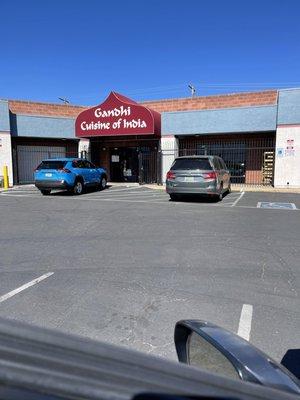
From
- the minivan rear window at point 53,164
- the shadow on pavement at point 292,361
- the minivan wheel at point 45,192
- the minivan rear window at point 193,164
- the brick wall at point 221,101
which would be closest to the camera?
the shadow on pavement at point 292,361

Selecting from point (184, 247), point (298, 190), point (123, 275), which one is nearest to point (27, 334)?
point (123, 275)

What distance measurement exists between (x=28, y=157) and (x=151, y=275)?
21.8 meters

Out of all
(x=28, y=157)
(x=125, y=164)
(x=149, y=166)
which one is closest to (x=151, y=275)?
(x=149, y=166)

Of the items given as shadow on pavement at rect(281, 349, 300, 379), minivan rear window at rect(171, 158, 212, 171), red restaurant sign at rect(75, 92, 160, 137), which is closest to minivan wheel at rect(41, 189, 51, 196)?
red restaurant sign at rect(75, 92, 160, 137)

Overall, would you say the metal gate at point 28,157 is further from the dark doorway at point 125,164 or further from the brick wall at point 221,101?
the brick wall at point 221,101

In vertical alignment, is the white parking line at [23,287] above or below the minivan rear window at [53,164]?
below

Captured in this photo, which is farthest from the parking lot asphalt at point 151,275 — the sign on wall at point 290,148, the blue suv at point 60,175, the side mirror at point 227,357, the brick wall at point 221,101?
the brick wall at point 221,101

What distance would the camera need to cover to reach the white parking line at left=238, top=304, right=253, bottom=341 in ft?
12.8

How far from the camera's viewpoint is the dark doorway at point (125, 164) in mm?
26594

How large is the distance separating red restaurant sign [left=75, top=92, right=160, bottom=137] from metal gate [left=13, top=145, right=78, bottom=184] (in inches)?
137

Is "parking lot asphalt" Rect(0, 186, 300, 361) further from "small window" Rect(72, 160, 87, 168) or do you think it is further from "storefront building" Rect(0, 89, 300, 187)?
"storefront building" Rect(0, 89, 300, 187)

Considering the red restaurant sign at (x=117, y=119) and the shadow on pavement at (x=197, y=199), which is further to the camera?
the red restaurant sign at (x=117, y=119)

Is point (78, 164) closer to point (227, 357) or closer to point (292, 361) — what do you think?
point (292, 361)

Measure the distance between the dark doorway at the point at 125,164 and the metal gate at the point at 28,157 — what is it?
3551 millimetres
